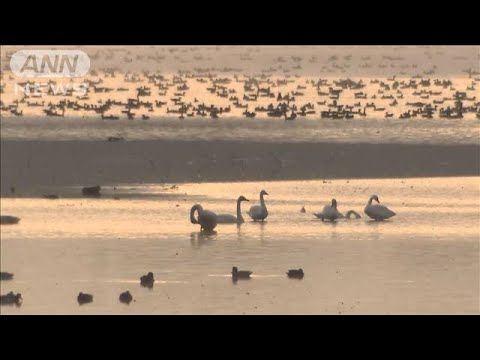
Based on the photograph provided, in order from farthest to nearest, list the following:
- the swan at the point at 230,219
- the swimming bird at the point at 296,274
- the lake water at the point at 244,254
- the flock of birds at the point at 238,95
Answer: the flock of birds at the point at 238,95, the swan at the point at 230,219, the swimming bird at the point at 296,274, the lake water at the point at 244,254

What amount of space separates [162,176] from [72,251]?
1066cm

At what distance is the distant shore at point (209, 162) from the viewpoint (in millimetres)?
31953

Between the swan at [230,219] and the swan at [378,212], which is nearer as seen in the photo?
the swan at [230,219]

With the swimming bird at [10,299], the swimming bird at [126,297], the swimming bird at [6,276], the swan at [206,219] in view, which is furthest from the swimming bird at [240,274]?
the swan at [206,219]

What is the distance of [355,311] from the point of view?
17734mm

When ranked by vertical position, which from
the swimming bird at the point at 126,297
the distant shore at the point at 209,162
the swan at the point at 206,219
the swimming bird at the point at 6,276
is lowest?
the swimming bird at the point at 126,297

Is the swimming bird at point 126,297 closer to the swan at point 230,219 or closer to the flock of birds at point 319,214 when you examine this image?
the flock of birds at point 319,214

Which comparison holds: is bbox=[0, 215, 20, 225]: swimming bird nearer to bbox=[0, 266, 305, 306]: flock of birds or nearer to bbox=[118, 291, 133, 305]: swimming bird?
bbox=[0, 266, 305, 306]: flock of birds

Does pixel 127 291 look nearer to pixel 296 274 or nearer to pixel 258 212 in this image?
pixel 296 274

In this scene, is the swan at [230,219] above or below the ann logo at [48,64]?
below

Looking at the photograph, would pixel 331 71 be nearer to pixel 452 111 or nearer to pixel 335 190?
pixel 452 111

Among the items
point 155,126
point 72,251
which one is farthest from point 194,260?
point 155,126

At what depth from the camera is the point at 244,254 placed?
871 inches

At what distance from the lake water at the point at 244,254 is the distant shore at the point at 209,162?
1.75m
